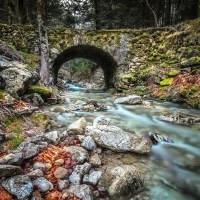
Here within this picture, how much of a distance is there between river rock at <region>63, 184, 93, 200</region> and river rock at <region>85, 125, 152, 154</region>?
0.90 meters

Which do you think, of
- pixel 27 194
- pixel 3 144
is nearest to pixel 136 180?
pixel 27 194

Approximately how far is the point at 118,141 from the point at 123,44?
860 cm

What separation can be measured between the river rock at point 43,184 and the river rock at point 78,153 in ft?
1.76

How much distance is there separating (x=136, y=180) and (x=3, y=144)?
1.83m

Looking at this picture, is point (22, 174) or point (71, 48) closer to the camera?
point (22, 174)

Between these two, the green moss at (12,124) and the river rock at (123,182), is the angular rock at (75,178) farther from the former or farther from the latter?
the green moss at (12,124)

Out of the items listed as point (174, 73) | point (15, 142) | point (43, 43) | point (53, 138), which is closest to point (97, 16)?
point (43, 43)

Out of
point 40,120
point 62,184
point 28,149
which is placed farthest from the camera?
point 40,120

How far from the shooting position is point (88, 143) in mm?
2967

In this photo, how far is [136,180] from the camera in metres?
2.27

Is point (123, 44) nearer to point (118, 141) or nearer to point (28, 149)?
point (118, 141)

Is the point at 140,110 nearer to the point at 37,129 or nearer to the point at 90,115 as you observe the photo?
the point at 90,115

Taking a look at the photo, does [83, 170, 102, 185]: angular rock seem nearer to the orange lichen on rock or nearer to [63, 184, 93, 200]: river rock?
[63, 184, 93, 200]: river rock

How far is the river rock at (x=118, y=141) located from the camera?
2.93 m
